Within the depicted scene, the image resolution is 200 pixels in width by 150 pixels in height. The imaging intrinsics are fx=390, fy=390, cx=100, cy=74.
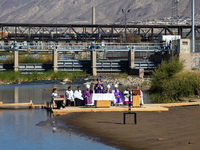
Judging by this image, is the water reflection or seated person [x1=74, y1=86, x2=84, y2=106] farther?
seated person [x1=74, y1=86, x2=84, y2=106]

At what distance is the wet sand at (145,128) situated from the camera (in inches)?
565

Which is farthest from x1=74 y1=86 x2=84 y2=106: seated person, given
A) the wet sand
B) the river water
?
the river water

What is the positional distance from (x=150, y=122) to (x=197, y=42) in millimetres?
36999

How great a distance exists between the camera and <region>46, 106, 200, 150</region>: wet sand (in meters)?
14.4

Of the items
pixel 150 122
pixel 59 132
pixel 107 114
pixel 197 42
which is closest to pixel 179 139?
pixel 150 122

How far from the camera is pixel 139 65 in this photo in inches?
2448

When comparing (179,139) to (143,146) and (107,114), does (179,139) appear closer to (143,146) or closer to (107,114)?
(143,146)

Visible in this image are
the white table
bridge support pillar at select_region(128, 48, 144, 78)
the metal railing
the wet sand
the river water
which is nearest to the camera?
the wet sand

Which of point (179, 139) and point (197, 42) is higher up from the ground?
point (197, 42)

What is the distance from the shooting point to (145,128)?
55.8 feet

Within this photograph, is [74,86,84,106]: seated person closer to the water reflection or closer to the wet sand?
the wet sand

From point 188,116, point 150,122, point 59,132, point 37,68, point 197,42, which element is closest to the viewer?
point 59,132

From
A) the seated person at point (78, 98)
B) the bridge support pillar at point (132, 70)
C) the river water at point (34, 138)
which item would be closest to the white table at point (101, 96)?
the seated person at point (78, 98)

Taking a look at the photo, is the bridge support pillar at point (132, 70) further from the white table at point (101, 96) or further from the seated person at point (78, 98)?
the white table at point (101, 96)
